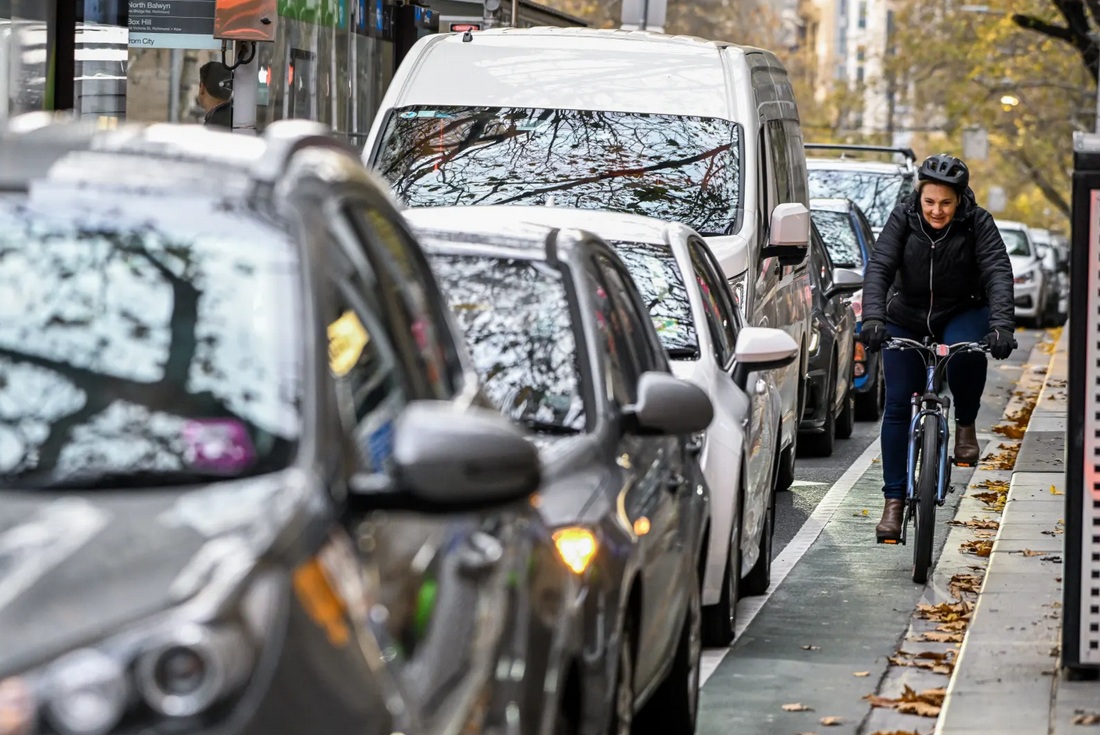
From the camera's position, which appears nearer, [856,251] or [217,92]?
[217,92]

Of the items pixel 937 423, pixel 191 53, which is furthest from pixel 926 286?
pixel 191 53

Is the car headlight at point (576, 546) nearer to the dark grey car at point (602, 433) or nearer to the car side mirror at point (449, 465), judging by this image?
the dark grey car at point (602, 433)

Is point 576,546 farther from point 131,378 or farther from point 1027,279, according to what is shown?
point 1027,279

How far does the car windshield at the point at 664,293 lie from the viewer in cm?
945

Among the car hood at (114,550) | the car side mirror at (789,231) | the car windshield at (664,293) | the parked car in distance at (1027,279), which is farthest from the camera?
the parked car in distance at (1027,279)

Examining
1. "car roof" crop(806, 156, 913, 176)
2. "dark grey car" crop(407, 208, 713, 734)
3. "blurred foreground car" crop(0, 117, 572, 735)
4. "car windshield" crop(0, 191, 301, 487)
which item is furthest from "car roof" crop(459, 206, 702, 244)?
"car roof" crop(806, 156, 913, 176)

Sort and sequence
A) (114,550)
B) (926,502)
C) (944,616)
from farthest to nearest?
(926,502)
(944,616)
(114,550)

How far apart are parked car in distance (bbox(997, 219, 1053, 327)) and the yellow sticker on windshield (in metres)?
35.7

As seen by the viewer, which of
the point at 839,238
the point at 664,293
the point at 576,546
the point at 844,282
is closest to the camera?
the point at 576,546

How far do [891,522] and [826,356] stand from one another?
17.1 feet

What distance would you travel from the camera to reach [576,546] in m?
5.36

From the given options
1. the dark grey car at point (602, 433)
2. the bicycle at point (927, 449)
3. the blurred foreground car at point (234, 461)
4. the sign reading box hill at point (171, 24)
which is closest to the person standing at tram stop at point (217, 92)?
the sign reading box hill at point (171, 24)

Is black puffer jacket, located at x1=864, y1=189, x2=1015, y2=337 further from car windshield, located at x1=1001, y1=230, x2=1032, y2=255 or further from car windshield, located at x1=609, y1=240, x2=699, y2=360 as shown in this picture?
car windshield, located at x1=1001, y1=230, x2=1032, y2=255

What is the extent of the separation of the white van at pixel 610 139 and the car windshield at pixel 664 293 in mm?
2061
